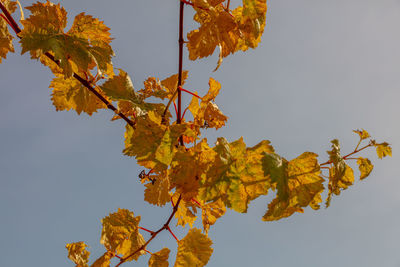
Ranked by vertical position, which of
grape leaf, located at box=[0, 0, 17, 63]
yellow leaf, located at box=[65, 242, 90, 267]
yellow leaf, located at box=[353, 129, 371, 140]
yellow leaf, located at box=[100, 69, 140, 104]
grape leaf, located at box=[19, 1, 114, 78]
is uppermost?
grape leaf, located at box=[0, 0, 17, 63]

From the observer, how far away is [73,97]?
1.93 m

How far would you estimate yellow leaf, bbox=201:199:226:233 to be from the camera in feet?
5.83

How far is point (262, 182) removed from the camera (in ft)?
4.17

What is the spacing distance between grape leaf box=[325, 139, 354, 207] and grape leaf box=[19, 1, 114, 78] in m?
0.99

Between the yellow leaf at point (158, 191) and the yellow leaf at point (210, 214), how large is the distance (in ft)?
0.67

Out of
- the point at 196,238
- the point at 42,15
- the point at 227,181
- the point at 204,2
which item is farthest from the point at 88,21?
the point at 196,238

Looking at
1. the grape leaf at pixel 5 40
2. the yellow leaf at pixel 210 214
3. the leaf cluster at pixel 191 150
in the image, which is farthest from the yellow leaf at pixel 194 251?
the grape leaf at pixel 5 40

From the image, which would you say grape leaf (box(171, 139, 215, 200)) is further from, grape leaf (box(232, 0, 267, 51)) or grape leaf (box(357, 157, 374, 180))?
grape leaf (box(357, 157, 374, 180))

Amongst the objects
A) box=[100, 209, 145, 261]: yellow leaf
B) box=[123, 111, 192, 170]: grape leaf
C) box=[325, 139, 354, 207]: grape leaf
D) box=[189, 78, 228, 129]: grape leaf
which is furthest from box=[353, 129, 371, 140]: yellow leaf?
box=[100, 209, 145, 261]: yellow leaf

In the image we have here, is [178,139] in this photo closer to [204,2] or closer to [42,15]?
[204,2]

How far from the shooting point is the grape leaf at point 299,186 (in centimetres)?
129

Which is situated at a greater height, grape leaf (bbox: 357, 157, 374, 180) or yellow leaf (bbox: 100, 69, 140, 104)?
yellow leaf (bbox: 100, 69, 140, 104)

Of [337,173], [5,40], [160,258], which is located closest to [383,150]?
[337,173]

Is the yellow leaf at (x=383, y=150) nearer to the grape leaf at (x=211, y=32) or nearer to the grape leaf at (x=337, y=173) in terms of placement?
the grape leaf at (x=337, y=173)
